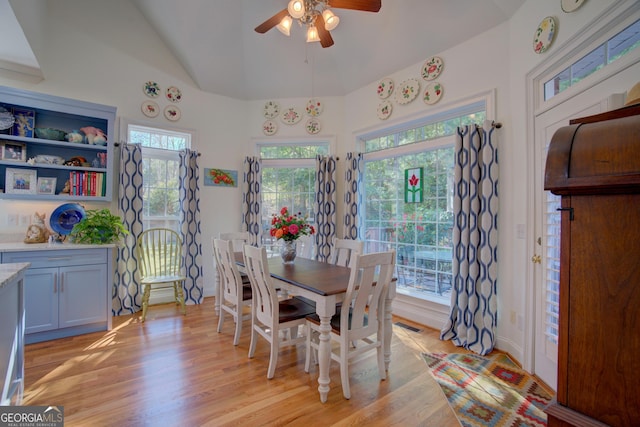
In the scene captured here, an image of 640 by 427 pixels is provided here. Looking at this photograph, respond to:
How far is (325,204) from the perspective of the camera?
430 centimetres

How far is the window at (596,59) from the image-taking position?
62.2 inches

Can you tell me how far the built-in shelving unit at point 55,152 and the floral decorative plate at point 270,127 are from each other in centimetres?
198

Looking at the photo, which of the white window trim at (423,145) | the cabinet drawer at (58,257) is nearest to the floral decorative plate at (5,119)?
the cabinet drawer at (58,257)

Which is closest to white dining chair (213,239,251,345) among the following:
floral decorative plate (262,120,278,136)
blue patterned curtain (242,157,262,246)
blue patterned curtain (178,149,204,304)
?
blue patterned curtain (178,149,204,304)

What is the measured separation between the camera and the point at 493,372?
2340mm

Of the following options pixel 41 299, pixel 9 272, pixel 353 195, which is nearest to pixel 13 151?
pixel 41 299

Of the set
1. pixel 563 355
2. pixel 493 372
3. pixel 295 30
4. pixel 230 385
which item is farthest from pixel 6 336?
pixel 295 30

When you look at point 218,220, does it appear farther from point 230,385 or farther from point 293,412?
point 293,412

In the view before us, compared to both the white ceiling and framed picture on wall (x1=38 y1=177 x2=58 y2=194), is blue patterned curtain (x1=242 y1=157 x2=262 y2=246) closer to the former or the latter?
the white ceiling

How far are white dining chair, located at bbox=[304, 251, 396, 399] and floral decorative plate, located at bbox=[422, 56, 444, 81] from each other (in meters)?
2.31

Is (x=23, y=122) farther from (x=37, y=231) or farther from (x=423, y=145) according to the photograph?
(x=423, y=145)

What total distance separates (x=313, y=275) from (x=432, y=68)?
267 centimetres

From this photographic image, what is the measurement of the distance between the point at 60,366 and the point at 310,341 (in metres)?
2.06

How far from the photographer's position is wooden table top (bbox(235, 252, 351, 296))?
207cm
